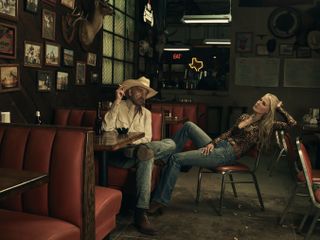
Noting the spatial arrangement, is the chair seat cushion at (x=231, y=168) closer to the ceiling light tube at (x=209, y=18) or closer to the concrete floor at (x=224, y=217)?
the concrete floor at (x=224, y=217)

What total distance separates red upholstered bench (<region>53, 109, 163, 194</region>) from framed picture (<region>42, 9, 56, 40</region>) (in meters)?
0.77

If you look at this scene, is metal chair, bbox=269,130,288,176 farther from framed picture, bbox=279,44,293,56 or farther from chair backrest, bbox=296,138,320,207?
framed picture, bbox=279,44,293,56

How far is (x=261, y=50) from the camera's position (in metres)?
7.91

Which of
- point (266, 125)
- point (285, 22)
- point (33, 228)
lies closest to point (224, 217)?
point (266, 125)

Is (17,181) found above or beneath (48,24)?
beneath

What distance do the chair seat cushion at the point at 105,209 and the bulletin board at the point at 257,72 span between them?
597 centimetres

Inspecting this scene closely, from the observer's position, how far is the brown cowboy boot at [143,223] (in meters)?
3.06

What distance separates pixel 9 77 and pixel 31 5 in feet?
A: 2.39

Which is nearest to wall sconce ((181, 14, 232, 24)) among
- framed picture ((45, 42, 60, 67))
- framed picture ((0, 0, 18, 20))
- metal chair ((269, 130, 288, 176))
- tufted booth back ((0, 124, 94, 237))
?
metal chair ((269, 130, 288, 176))

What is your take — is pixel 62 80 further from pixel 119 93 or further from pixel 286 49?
pixel 286 49

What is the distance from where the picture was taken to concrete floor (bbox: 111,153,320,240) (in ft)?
10.2

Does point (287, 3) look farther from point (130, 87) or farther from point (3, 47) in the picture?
point (3, 47)

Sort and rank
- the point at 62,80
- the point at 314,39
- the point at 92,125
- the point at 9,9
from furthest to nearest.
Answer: the point at 314,39 < the point at 62,80 < the point at 92,125 < the point at 9,9

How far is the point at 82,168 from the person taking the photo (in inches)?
80.9
